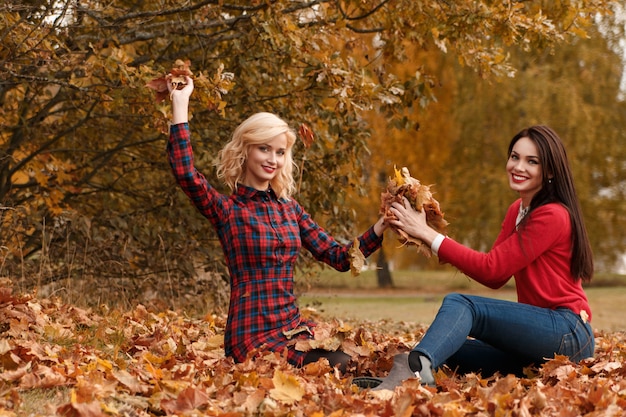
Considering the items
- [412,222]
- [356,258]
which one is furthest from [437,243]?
[356,258]

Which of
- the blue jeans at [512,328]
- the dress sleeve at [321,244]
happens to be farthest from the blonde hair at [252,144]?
the blue jeans at [512,328]

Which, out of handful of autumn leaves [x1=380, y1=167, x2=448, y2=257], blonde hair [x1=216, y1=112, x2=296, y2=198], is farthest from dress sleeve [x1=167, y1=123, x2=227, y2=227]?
handful of autumn leaves [x1=380, y1=167, x2=448, y2=257]

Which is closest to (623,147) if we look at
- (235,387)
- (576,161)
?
(576,161)

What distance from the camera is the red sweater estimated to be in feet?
12.5

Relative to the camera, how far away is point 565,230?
387cm

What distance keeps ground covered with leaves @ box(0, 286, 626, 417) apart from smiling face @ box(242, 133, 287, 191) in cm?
81

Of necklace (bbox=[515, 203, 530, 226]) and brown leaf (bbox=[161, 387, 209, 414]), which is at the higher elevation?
necklace (bbox=[515, 203, 530, 226])

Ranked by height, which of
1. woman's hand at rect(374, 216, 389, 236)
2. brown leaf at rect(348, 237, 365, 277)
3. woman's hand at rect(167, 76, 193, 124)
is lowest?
brown leaf at rect(348, 237, 365, 277)

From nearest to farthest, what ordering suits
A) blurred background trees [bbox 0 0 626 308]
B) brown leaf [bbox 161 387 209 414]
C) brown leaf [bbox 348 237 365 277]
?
brown leaf [bbox 161 387 209 414], brown leaf [bbox 348 237 365 277], blurred background trees [bbox 0 0 626 308]

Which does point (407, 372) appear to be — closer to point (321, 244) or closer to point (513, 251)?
point (513, 251)

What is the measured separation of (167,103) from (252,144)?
1576 millimetres

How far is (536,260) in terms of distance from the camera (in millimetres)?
3918

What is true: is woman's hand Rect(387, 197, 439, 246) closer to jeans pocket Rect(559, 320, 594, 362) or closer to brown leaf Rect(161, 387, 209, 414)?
jeans pocket Rect(559, 320, 594, 362)

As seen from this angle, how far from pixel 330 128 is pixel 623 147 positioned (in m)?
14.6
